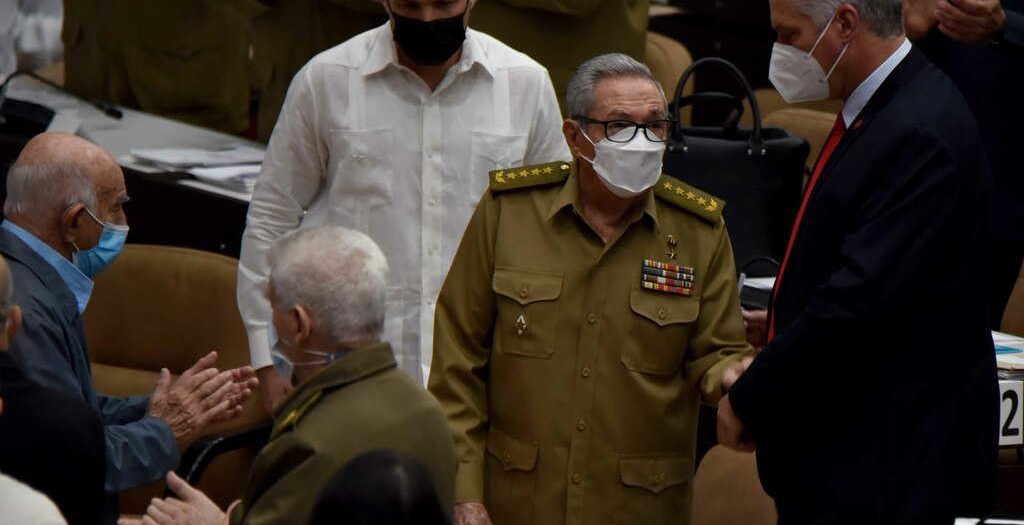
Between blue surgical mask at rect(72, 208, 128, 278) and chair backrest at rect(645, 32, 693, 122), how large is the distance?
3.16m

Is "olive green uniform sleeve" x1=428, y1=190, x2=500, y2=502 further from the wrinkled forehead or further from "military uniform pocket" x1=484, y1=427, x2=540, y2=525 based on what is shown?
the wrinkled forehead

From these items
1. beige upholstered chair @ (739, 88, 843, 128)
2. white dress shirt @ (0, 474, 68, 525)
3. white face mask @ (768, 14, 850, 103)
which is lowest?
beige upholstered chair @ (739, 88, 843, 128)

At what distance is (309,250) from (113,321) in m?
2.13

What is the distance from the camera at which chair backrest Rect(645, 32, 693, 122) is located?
6.68m

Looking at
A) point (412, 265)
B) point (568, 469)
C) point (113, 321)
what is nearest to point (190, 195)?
point (113, 321)

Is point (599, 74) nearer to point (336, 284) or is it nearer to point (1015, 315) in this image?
point (336, 284)

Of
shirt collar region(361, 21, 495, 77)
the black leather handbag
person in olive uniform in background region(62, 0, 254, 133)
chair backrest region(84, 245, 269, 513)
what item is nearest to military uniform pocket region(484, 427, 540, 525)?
shirt collar region(361, 21, 495, 77)

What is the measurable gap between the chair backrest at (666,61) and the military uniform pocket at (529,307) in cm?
312

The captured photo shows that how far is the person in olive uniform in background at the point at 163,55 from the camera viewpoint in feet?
23.2

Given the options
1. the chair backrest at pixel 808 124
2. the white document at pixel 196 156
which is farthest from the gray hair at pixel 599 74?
the white document at pixel 196 156

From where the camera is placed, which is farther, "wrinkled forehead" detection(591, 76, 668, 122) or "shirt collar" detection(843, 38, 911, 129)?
"wrinkled forehead" detection(591, 76, 668, 122)

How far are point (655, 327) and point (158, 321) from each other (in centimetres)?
175

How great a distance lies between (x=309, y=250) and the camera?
292 centimetres

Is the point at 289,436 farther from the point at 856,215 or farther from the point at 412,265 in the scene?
the point at 412,265
